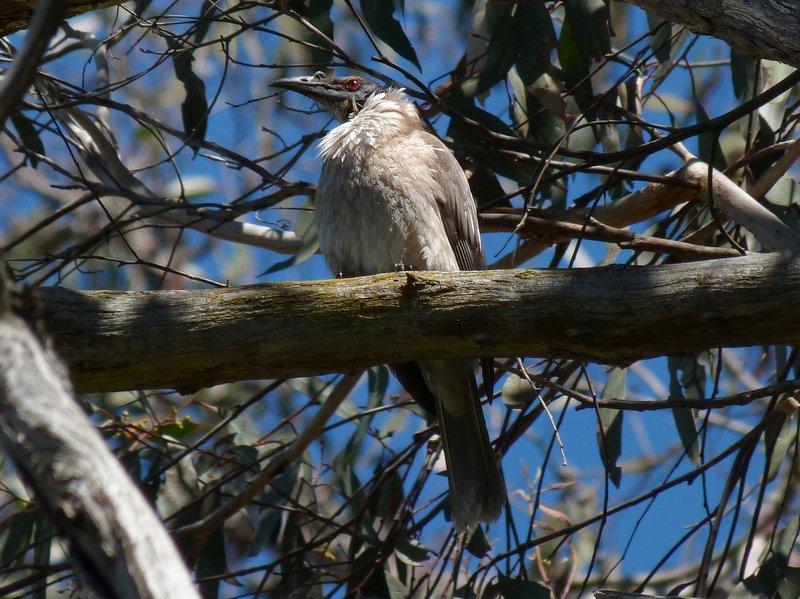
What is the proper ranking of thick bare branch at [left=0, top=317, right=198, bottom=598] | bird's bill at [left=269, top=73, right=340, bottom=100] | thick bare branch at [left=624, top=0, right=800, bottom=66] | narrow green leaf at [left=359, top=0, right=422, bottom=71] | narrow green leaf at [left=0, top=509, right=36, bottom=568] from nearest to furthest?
thick bare branch at [left=0, top=317, right=198, bottom=598], thick bare branch at [left=624, top=0, right=800, bottom=66], narrow green leaf at [left=359, top=0, right=422, bottom=71], narrow green leaf at [left=0, top=509, right=36, bottom=568], bird's bill at [left=269, top=73, right=340, bottom=100]

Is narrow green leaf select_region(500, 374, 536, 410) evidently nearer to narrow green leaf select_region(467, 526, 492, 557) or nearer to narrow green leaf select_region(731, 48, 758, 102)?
narrow green leaf select_region(467, 526, 492, 557)

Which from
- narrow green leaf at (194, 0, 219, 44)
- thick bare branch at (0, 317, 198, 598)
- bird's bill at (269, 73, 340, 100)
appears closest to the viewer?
thick bare branch at (0, 317, 198, 598)

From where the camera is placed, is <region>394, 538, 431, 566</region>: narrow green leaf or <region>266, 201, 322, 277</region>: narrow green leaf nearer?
<region>394, 538, 431, 566</region>: narrow green leaf

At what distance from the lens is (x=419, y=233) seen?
3.73 m

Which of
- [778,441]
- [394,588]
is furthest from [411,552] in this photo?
[778,441]

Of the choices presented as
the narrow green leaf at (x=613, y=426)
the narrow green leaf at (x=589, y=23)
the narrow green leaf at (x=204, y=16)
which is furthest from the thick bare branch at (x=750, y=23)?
the narrow green leaf at (x=204, y=16)

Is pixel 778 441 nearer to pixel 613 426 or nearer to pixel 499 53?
pixel 613 426

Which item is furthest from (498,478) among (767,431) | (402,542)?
(767,431)

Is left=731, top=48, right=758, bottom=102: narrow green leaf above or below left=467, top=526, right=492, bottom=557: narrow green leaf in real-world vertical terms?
above

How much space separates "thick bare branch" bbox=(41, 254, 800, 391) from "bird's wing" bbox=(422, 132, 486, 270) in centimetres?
133

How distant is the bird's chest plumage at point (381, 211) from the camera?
3729 mm

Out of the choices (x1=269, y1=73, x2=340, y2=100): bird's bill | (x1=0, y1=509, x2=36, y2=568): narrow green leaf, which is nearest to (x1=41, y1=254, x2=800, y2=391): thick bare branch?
(x1=0, y1=509, x2=36, y2=568): narrow green leaf

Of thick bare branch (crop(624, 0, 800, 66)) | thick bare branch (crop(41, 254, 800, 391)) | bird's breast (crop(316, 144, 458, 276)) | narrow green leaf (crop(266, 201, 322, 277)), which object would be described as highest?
narrow green leaf (crop(266, 201, 322, 277))

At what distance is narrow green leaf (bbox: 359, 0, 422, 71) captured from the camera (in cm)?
362
